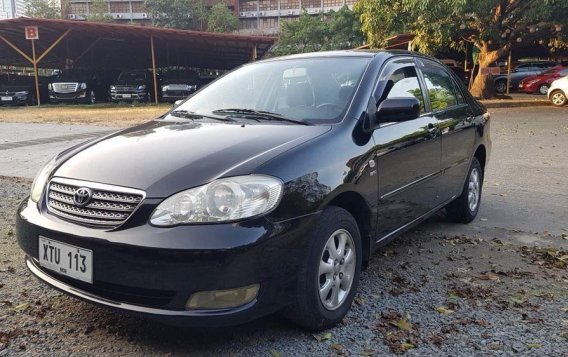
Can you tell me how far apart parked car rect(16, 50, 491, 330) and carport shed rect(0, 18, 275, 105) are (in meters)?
22.0

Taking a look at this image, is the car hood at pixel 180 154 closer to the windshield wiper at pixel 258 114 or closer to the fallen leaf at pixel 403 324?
the windshield wiper at pixel 258 114

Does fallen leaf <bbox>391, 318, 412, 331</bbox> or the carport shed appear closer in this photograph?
fallen leaf <bbox>391, 318, 412, 331</bbox>

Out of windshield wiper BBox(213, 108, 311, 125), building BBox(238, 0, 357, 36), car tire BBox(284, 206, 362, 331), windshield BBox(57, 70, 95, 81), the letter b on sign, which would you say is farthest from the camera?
building BBox(238, 0, 357, 36)

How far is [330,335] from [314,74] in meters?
1.88

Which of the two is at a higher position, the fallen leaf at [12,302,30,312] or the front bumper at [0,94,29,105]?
the front bumper at [0,94,29,105]

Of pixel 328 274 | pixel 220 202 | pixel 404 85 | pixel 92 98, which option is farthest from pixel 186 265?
pixel 92 98

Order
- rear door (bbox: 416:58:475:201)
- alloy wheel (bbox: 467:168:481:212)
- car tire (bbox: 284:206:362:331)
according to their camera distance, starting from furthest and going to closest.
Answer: alloy wheel (bbox: 467:168:481:212), rear door (bbox: 416:58:475:201), car tire (bbox: 284:206:362:331)

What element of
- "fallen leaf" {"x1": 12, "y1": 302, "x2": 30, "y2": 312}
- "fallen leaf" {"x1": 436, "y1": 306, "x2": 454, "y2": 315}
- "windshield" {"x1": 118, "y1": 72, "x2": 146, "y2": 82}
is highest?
"windshield" {"x1": 118, "y1": 72, "x2": 146, "y2": 82}

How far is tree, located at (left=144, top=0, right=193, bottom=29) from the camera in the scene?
234 feet

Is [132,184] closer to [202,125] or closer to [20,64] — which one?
[202,125]

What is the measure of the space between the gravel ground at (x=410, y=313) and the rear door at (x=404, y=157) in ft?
1.44

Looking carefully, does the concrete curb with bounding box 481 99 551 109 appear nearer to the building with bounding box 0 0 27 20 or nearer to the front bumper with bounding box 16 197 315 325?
the front bumper with bounding box 16 197 315 325

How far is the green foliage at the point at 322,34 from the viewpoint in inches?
1917

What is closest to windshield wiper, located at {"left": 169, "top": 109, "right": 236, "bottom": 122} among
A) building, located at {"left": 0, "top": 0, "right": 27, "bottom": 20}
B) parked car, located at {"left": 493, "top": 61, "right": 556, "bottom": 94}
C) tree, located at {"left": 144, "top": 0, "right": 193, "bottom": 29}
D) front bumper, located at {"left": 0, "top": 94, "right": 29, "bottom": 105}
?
front bumper, located at {"left": 0, "top": 94, "right": 29, "bottom": 105}
